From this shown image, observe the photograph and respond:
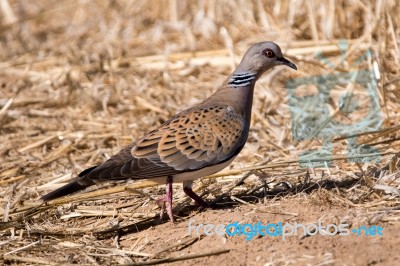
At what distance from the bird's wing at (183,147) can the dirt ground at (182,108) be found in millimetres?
304

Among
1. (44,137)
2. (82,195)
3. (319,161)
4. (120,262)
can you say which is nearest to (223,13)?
(44,137)

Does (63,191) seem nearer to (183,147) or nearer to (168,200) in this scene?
(168,200)

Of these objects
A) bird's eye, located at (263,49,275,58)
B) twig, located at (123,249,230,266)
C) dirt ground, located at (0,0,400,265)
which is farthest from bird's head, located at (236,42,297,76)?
twig, located at (123,249,230,266)

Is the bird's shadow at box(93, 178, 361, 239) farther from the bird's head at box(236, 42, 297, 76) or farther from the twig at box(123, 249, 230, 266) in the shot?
the bird's head at box(236, 42, 297, 76)

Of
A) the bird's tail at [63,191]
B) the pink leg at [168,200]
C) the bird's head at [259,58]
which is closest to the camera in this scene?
the bird's tail at [63,191]

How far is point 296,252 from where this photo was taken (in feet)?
14.1

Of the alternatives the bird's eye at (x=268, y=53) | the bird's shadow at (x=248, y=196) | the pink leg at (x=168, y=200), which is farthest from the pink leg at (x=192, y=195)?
the bird's eye at (x=268, y=53)

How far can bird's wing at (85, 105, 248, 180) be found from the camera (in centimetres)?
498

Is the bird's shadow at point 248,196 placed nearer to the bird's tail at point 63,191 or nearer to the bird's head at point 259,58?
the bird's tail at point 63,191

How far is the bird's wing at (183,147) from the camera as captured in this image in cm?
498

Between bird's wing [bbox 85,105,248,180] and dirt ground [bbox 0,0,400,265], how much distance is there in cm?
30

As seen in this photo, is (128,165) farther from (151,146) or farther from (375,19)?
(375,19)

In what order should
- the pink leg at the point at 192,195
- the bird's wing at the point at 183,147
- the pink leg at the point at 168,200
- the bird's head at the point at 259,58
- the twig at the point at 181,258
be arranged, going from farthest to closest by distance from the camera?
the bird's head at the point at 259,58, the pink leg at the point at 192,195, the pink leg at the point at 168,200, the bird's wing at the point at 183,147, the twig at the point at 181,258

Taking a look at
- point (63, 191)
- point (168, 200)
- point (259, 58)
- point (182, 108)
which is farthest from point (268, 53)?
point (182, 108)
